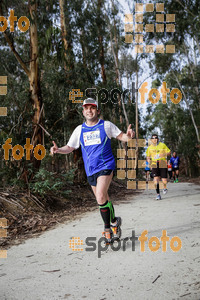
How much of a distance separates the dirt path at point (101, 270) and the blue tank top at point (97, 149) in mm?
1058

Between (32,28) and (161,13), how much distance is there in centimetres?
1103

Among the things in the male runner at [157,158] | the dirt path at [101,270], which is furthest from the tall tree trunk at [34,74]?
the dirt path at [101,270]

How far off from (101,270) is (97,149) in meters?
1.44

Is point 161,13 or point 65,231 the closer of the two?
point 65,231

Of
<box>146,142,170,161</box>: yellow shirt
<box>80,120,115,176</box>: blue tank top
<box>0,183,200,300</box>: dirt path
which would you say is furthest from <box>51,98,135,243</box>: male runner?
<box>146,142,170,161</box>: yellow shirt

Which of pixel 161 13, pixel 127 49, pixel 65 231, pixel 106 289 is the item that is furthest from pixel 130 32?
pixel 106 289

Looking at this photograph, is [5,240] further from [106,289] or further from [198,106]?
[198,106]

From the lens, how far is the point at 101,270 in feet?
10.7

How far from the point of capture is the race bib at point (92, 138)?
3.96 m

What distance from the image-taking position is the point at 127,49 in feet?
73.5

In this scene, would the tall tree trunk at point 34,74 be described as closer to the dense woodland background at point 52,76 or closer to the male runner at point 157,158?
the dense woodland background at point 52,76

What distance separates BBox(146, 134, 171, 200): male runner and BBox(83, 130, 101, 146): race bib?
15.5 feet

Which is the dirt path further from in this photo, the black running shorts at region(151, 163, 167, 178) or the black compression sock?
the black running shorts at region(151, 163, 167, 178)

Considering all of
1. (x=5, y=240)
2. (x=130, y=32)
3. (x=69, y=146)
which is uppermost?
(x=130, y=32)
